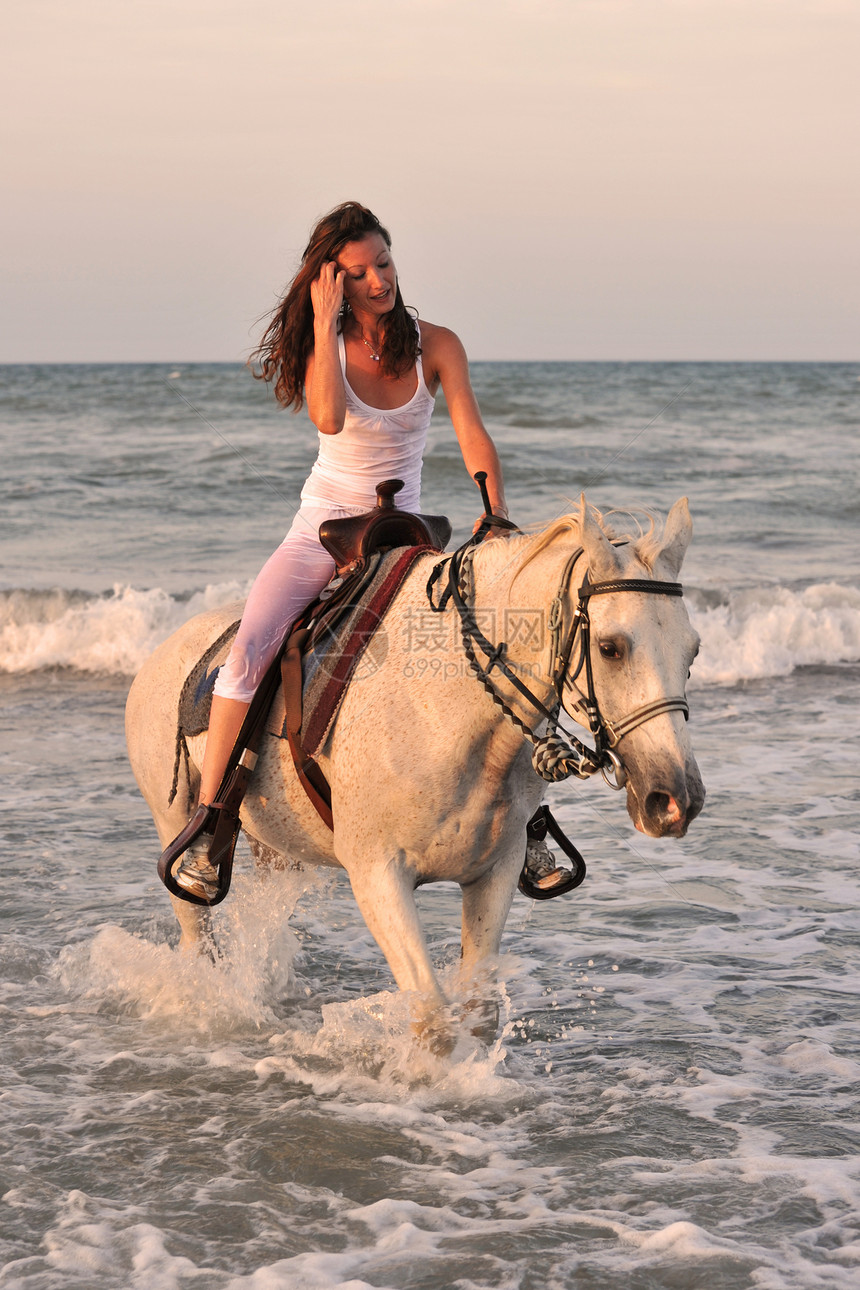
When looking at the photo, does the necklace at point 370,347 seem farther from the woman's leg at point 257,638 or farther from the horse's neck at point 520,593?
the horse's neck at point 520,593

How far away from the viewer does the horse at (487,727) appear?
9.66ft

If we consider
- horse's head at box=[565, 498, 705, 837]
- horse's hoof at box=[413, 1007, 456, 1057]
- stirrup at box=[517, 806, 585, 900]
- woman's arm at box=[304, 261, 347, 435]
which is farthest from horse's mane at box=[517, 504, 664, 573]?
horse's hoof at box=[413, 1007, 456, 1057]

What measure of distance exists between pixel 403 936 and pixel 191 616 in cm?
904

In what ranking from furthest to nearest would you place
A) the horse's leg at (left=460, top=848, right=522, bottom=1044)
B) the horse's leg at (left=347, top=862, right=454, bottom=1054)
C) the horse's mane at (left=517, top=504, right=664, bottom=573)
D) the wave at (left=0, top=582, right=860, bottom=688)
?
the wave at (left=0, top=582, right=860, bottom=688), the horse's leg at (left=460, top=848, right=522, bottom=1044), the horse's leg at (left=347, top=862, right=454, bottom=1054), the horse's mane at (left=517, top=504, right=664, bottom=573)

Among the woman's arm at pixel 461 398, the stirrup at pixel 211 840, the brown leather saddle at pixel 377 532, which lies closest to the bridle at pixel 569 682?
the brown leather saddle at pixel 377 532

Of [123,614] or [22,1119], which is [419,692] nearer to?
[22,1119]

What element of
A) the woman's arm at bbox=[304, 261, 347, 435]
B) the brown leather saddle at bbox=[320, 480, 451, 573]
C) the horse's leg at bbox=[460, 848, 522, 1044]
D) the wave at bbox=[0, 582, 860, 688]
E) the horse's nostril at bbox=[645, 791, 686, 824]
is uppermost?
the woman's arm at bbox=[304, 261, 347, 435]

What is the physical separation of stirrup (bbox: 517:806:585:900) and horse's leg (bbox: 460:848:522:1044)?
282 millimetres

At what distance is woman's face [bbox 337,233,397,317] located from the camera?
12.9ft

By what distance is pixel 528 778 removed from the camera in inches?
146

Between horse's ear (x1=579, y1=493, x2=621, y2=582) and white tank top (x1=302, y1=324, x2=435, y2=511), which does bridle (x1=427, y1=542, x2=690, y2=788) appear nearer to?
horse's ear (x1=579, y1=493, x2=621, y2=582)

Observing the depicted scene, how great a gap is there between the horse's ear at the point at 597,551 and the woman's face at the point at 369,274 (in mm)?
1307

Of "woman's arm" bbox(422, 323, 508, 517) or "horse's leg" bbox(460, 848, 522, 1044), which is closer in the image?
"horse's leg" bbox(460, 848, 522, 1044)

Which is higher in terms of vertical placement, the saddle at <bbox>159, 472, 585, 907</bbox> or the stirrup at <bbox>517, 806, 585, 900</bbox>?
the saddle at <bbox>159, 472, 585, 907</bbox>
